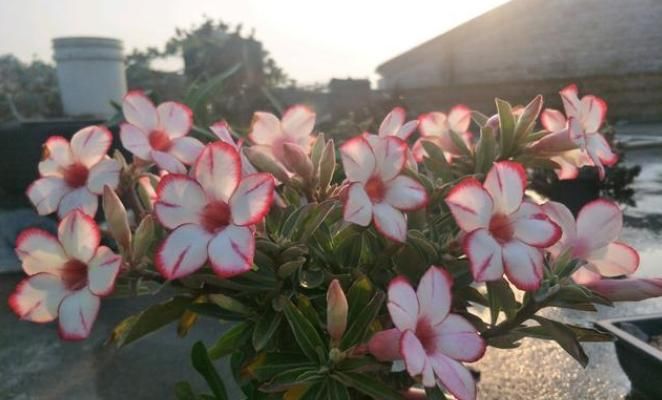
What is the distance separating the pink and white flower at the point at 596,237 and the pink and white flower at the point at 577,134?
0.33 feet

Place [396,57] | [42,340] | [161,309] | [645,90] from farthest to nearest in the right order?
[396,57], [645,90], [42,340], [161,309]

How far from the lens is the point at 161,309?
0.67 m

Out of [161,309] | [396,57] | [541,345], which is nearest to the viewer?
[161,309]

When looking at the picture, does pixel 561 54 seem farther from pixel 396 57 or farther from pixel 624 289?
pixel 624 289

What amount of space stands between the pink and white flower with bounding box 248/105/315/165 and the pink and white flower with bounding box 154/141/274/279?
0.57 ft

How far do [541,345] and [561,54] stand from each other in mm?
12374

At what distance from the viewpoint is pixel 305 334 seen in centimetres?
61

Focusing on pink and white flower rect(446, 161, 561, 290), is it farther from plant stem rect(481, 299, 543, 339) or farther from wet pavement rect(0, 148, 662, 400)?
wet pavement rect(0, 148, 662, 400)

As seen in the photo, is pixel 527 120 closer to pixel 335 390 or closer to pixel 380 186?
pixel 380 186

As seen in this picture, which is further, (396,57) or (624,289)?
(396,57)

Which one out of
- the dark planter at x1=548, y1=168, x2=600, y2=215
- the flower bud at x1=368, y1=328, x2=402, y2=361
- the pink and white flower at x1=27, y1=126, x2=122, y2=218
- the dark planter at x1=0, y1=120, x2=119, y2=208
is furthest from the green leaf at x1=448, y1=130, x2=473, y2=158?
the dark planter at x1=548, y1=168, x2=600, y2=215

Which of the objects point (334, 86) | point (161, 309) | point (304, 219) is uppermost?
point (304, 219)

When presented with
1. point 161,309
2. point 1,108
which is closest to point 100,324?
point 161,309

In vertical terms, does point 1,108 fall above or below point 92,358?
above
